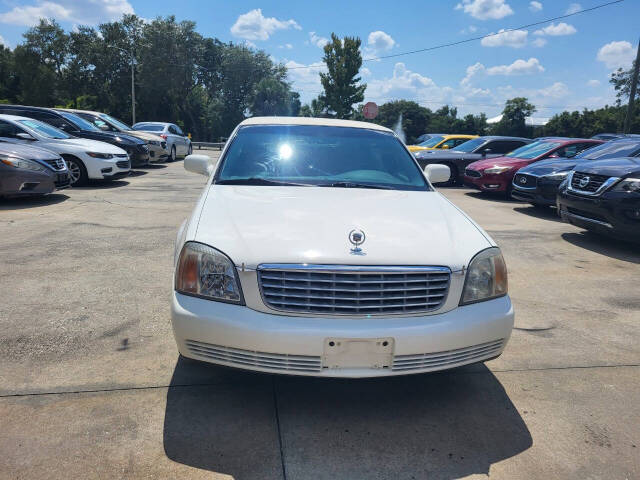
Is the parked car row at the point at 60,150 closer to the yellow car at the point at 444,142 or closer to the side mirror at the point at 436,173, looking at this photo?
the side mirror at the point at 436,173

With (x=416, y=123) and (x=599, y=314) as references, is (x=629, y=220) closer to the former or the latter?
(x=599, y=314)

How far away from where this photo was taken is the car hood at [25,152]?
817 cm

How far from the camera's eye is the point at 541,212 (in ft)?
33.1

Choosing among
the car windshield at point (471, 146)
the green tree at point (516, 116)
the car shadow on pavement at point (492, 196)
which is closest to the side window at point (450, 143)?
the car windshield at point (471, 146)

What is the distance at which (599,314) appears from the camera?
442 centimetres

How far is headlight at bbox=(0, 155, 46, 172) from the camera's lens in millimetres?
7957

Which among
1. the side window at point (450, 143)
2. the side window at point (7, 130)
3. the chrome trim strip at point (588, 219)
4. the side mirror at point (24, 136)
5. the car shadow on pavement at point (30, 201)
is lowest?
the car shadow on pavement at point (30, 201)

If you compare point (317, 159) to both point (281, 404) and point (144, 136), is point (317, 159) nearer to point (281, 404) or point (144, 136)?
point (281, 404)

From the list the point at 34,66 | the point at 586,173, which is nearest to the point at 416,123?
the point at 34,66

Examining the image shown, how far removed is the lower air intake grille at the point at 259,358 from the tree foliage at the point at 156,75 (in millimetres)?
54675

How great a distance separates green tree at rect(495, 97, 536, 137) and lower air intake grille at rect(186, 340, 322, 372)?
73713 mm

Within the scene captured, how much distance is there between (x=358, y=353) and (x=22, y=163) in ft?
25.7

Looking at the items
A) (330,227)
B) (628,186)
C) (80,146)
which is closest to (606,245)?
(628,186)

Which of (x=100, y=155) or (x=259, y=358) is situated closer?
(x=259, y=358)
